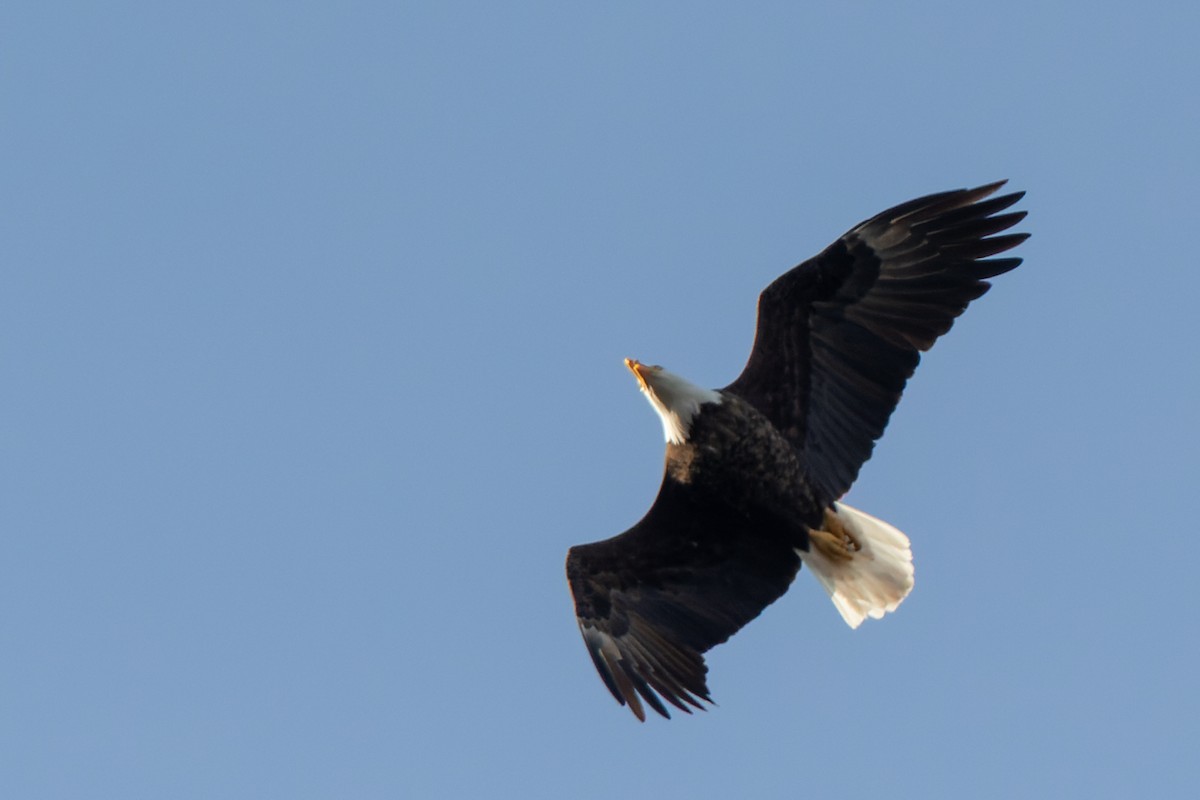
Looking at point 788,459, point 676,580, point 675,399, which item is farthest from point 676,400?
point 676,580

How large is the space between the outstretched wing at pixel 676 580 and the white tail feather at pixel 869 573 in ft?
0.69

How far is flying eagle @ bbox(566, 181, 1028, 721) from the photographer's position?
10023mm

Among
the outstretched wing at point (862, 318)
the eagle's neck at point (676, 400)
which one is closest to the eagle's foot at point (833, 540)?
the outstretched wing at point (862, 318)

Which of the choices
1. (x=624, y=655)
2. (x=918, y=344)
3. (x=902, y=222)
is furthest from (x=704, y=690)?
(x=902, y=222)

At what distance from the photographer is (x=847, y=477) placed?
10.2 metres

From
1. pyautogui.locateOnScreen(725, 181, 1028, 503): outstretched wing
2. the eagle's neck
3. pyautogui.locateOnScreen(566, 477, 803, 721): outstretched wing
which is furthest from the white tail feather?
the eagle's neck

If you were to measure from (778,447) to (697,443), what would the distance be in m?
0.48

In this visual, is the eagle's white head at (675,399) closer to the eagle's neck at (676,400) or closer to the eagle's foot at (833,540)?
the eagle's neck at (676,400)

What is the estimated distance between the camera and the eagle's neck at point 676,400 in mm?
9945

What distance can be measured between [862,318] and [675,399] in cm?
129

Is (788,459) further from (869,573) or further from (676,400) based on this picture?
(869,573)

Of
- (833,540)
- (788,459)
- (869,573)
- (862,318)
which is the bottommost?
(869,573)

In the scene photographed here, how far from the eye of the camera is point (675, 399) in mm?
9992

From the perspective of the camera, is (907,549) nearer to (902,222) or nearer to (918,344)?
(918,344)
